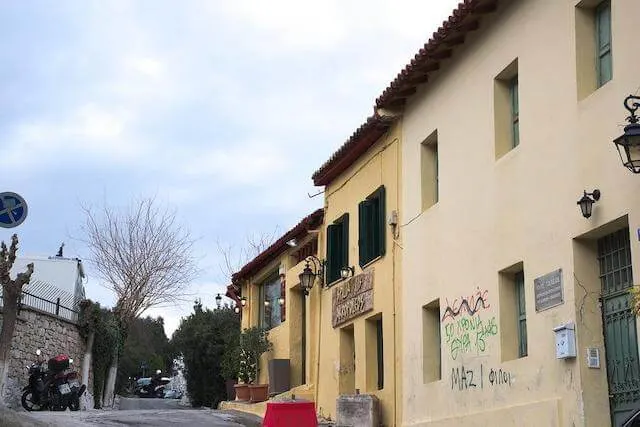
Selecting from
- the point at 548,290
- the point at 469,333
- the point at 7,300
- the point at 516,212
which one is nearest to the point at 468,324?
the point at 469,333

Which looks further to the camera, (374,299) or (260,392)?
(260,392)

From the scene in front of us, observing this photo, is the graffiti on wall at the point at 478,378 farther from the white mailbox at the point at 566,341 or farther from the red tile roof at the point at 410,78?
the red tile roof at the point at 410,78

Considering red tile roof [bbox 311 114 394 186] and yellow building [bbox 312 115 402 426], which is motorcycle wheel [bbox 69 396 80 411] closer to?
yellow building [bbox 312 115 402 426]

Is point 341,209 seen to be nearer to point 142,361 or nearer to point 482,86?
point 482,86

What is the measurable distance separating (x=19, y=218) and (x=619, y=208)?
303 inches

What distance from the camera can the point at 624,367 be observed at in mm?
9336

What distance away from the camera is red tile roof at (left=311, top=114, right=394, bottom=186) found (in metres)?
16.4

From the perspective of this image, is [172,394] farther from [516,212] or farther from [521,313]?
[516,212]

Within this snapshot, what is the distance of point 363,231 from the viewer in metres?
17.2

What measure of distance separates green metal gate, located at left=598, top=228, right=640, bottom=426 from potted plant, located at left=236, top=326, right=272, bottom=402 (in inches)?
564

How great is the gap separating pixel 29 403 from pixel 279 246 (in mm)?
7324

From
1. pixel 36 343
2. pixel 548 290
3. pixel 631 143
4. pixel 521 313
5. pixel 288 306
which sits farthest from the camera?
pixel 36 343

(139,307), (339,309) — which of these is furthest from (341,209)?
(139,307)

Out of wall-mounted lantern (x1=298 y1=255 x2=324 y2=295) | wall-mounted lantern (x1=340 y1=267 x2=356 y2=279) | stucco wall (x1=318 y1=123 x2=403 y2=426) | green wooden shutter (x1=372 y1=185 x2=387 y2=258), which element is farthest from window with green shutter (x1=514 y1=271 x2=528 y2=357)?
wall-mounted lantern (x1=298 y1=255 x2=324 y2=295)
